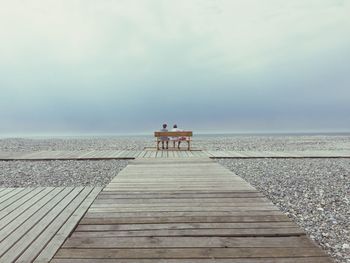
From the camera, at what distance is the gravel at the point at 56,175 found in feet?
22.2

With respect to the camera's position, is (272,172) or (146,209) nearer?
(146,209)

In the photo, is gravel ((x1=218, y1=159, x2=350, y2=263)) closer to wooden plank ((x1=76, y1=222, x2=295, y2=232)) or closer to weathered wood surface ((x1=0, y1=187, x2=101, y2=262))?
wooden plank ((x1=76, y1=222, x2=295, y2=232))

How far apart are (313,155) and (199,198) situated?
915cm

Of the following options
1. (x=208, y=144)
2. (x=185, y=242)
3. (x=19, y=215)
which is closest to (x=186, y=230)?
(x=185, y=242)

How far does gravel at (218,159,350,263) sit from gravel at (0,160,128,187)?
3.80 m

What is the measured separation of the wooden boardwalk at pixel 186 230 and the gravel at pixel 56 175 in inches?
82.5

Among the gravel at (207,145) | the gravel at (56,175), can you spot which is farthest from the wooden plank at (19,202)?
the gravel at (207,145)

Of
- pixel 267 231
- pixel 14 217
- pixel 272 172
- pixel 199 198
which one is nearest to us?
pixel 267 231

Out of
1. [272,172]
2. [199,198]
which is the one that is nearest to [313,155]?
[272,172]

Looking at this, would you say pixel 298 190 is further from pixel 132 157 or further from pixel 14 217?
pixel 132 157

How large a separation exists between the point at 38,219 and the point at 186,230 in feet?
6.51

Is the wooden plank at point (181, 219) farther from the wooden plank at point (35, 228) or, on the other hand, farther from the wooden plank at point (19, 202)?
the wooden plank at point (19, 202)

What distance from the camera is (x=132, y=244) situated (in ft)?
9.53

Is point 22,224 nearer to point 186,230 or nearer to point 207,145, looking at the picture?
point 186,230
